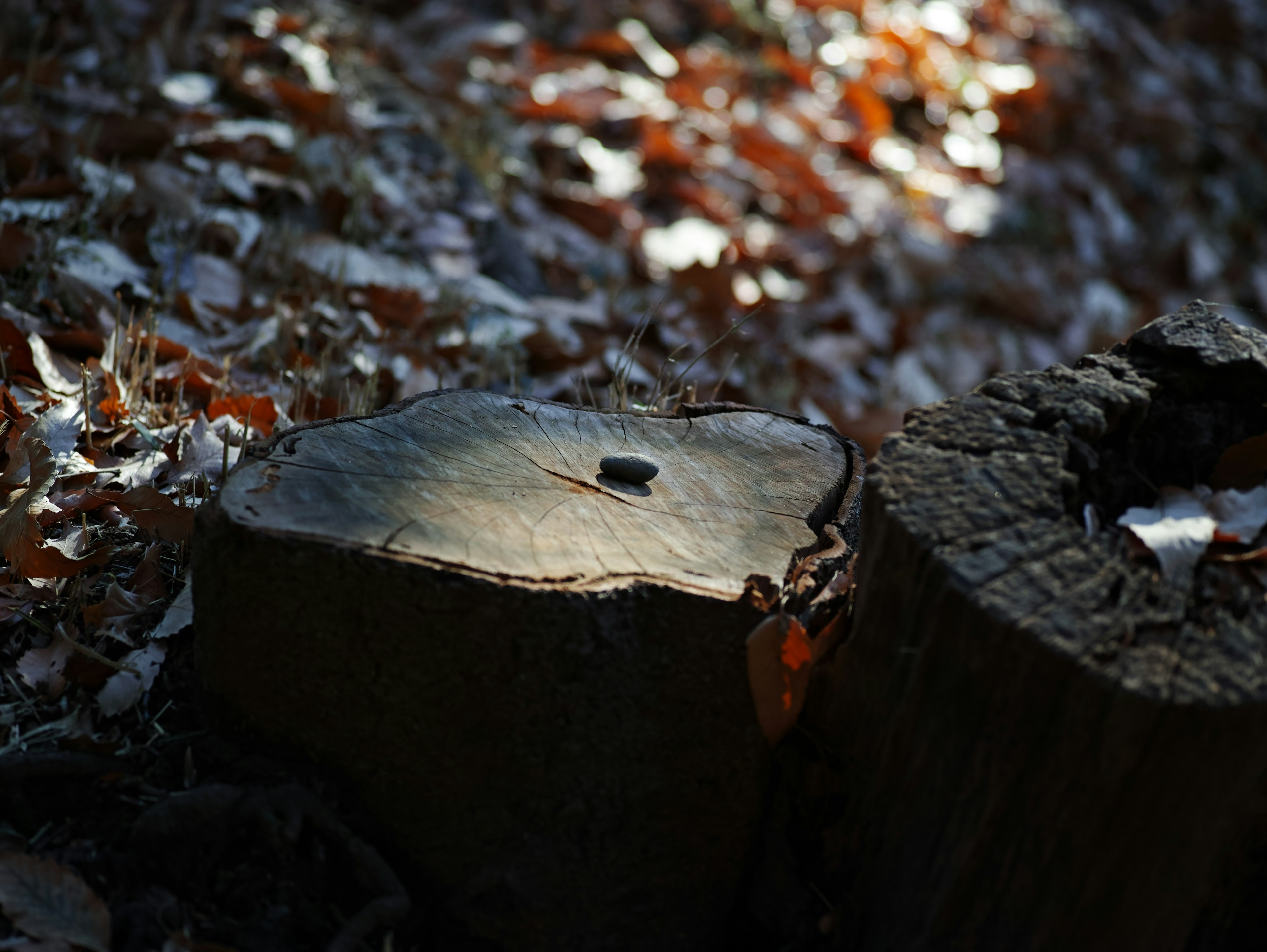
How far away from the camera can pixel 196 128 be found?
3.09 metres

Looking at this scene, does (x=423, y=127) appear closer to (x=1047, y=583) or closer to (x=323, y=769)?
(x=323, y=769)

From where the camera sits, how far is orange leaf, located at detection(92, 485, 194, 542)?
5.51 feet

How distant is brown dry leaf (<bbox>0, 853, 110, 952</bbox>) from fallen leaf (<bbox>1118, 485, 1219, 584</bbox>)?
49.5 inches

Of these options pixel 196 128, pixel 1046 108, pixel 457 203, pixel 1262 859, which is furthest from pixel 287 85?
pixel 1046 108

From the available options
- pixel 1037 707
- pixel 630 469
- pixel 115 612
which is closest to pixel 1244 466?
pixel 1037 707

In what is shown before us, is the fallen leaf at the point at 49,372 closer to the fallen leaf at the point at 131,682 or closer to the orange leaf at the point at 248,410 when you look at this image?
the orange leaf at the point at 248,410

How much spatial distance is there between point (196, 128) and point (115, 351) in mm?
1342

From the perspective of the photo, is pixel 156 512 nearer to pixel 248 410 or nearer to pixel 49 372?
pixel 248 410

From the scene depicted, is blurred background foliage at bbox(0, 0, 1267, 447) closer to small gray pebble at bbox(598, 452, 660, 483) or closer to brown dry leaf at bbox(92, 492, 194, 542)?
brown dry leaf at bbox(92, 492, 194, 542)

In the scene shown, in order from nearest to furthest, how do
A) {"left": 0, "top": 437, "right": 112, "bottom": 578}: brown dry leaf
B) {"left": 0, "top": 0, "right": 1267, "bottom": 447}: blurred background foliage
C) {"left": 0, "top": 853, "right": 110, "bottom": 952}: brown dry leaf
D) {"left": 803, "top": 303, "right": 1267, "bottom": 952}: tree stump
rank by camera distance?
{"left": 803, "top": 303, "right": 1267, "bottom": 952}: tree stump, {"left": 0, "top": 853, "right": 110, "bottom": 952}: brown dry leaf, {"left": 0, "top": 437, "right": 112, "bottom": 578}: brown dry leaf, {"left": 0, "top": 0, "right": 1267, "bottom": 447}: blurred background foliage

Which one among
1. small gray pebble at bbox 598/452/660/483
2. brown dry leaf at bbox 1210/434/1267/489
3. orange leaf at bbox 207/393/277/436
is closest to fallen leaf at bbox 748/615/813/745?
small gray pebble at bbox 598/452/660/483

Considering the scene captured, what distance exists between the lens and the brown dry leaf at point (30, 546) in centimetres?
154

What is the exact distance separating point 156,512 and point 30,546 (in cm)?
19

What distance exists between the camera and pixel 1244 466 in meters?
1.37
